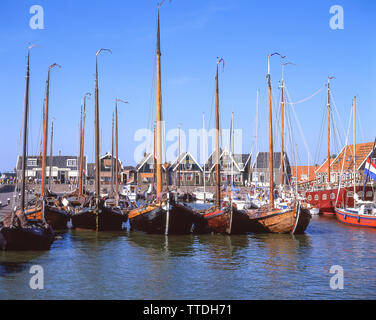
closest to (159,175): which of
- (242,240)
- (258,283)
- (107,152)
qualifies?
(242,240)

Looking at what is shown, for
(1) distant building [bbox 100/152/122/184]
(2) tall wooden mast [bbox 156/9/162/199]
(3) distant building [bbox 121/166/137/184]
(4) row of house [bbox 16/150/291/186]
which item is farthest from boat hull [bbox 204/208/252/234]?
(3) distant building [bbox 121/166/137/184]

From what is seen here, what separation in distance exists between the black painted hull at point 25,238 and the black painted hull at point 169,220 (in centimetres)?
→ 750

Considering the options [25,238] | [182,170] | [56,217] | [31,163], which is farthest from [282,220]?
[31,163]

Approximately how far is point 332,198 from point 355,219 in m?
13.2

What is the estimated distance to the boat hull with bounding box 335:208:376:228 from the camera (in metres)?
36.7

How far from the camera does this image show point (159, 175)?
29.5 m

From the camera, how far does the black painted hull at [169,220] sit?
29.9 m

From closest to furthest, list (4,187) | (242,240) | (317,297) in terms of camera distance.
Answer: (317,297) → (242,240) → (4,187)

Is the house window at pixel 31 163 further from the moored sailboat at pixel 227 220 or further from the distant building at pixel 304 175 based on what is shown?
the moored sailboat at pixel 227 220
